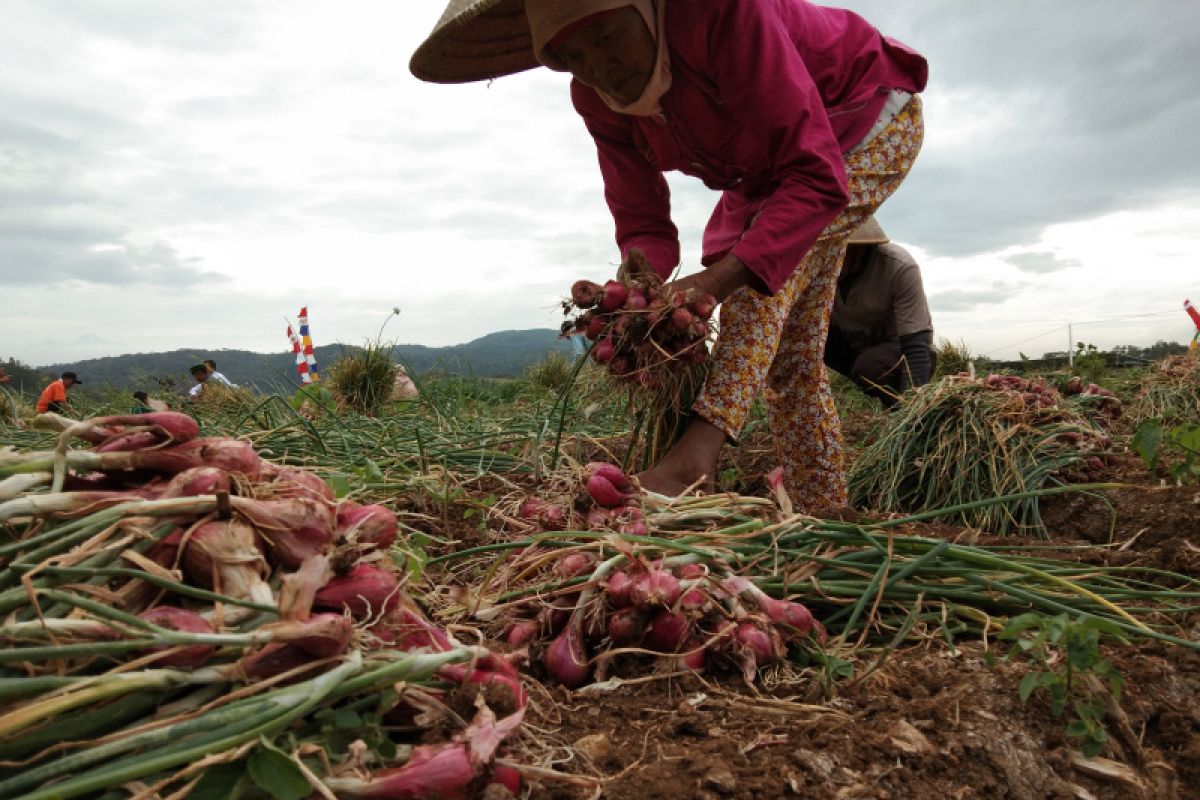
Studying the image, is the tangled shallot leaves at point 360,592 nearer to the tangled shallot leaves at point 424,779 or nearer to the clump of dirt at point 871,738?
the tangled shallot leaves at point 424,779

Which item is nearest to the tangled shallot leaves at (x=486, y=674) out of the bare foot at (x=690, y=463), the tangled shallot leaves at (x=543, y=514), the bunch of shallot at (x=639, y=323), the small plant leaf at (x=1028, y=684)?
the small plant leaf at (x=1028, y=684)

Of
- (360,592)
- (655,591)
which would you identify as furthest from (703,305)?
(360,592)

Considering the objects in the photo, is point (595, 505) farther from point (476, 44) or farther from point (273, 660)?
point (476, 44)

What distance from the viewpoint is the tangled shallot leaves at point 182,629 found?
0.74 metres

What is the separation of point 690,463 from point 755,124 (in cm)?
92

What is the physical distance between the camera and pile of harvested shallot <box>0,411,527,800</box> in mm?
696

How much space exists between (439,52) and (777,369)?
156 cm

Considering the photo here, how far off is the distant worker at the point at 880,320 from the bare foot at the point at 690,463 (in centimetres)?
207

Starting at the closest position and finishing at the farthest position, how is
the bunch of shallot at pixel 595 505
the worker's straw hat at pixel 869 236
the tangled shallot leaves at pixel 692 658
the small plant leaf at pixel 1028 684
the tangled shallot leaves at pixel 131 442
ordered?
the tangled shallot leaves at pixel 131 442 → the small plant leaf at pixel 1028 684 → the tangled shallot leaves at pixel 692 658 → the bunch of shallot at pixel 595 505 → the worker's straw hat at pixel 869 236

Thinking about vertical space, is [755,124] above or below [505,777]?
above

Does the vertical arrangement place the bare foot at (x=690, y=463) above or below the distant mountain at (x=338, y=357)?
below

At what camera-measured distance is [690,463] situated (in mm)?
2121

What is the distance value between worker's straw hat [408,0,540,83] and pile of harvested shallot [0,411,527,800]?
183 cm

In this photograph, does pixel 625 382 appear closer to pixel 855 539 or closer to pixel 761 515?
pixel 761 515
